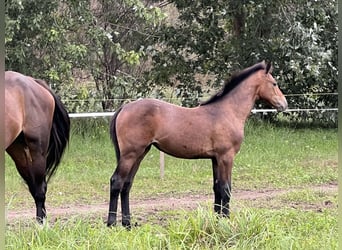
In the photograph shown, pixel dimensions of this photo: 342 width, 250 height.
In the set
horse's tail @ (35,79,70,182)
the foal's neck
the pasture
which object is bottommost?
the pasture

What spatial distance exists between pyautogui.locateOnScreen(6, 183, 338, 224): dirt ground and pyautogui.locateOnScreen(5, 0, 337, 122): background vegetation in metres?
3.23

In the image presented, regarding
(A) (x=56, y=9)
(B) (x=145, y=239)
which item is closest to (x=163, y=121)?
(B) (x=145, y=239)

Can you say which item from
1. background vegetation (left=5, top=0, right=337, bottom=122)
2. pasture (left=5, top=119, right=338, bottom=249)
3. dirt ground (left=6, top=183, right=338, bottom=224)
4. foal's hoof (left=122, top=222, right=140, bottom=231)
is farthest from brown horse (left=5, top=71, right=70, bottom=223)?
background vegetation (left=5, top=0, right=337, bottom=122)

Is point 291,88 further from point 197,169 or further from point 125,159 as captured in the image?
point 125,159

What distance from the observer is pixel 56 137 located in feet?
19.2

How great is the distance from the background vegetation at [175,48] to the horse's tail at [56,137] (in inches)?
140

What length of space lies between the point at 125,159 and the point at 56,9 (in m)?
4.56

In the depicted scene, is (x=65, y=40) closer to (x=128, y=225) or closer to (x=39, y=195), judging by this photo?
(x=39, y=195)

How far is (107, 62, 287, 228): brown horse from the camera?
18.4ft

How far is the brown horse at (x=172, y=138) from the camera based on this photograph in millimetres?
5621

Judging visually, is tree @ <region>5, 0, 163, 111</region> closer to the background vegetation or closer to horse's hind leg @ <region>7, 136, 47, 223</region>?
the background vegetation

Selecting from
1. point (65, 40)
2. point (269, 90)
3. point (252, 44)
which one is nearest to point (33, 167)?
point (269, 90)

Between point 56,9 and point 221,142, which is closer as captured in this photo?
point 221,142

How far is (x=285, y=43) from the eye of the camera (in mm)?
11820
